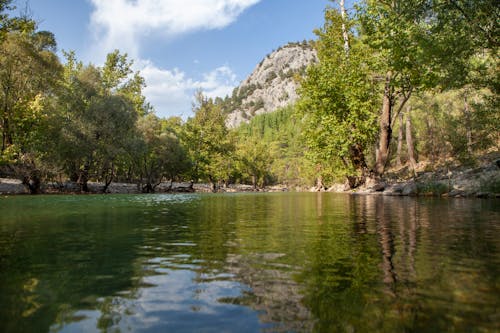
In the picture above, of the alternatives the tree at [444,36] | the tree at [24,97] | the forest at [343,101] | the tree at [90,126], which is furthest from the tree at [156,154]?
the tree at [444,36]

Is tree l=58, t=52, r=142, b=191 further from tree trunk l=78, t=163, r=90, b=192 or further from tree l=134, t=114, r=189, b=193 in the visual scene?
tree l=134, t=114, r=189, b=193

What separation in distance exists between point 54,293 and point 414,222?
8.29 meters

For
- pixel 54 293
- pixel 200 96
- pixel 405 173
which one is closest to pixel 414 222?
pixel 54 293

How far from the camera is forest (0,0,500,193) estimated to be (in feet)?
53.9

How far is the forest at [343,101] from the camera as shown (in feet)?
53.9

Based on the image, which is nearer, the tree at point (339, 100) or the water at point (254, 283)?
the water at point (254, 283)

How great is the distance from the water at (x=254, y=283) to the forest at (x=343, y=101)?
12.7m

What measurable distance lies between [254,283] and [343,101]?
2741cm

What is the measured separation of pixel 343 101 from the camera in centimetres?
2911

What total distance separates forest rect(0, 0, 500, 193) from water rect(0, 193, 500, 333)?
12.7m

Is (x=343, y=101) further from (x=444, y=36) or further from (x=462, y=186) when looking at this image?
(x=444, y=36)

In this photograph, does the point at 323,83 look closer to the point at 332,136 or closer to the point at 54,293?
the point at 332,136

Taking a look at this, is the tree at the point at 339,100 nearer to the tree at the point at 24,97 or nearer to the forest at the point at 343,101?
the forest at the point at 343,101

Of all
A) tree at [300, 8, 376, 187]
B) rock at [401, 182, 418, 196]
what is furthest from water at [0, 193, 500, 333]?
tree at [300, 8, 376, 187]
